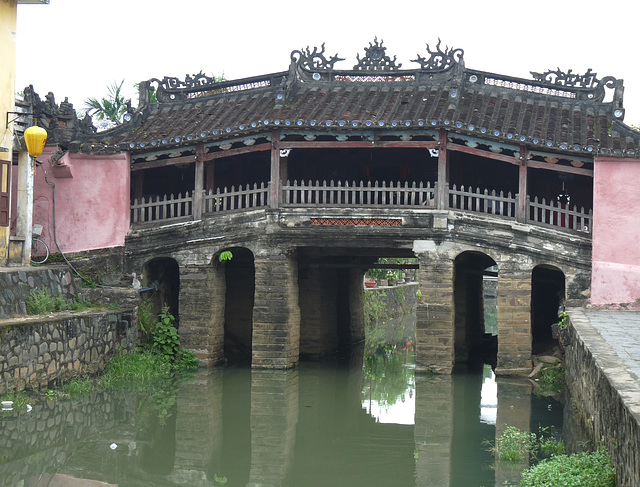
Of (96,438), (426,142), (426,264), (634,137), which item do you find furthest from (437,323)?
(96,438)

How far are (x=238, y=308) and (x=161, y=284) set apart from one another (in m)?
2.02

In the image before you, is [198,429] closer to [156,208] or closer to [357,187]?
[156,208]

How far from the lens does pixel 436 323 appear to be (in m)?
16.3

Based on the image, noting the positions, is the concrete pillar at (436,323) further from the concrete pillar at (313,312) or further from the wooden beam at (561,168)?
the concrete pillar at (313,312)

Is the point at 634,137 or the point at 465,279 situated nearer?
the point at 634,137

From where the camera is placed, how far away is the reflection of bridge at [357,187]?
16.3 metres

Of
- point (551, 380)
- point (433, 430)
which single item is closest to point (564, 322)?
point (551, 380)

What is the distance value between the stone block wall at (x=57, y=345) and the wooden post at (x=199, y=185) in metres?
2.45

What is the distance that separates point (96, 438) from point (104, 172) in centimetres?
798

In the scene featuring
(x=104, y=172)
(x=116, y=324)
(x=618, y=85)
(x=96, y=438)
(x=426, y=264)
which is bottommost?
(x=96, y=438)

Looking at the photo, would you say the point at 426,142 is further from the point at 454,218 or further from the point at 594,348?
the point at 594,348

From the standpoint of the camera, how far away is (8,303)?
537 inches

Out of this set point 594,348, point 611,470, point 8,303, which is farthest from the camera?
point 8,303

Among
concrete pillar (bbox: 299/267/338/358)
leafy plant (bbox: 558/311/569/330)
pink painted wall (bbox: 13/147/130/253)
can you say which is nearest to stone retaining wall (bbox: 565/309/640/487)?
leafy plant (bbox: 558/311/569/330)
